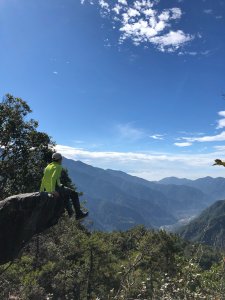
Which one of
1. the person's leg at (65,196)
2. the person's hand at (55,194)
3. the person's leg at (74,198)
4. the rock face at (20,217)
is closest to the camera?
the rock face at (20,217)

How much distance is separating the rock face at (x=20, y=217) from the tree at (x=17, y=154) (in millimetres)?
19007

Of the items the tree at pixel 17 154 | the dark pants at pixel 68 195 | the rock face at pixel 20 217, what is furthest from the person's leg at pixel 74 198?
the tree at pixel 17 154

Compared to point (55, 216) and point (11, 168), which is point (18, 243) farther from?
point (11, 168)

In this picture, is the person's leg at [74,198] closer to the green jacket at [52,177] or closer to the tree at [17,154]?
the green jacket at [52,177]

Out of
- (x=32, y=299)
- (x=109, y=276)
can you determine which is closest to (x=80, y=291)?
(x=109, y=276)

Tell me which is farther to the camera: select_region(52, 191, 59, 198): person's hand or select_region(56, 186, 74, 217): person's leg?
select_region(56, 186, 74, 217): person's leg

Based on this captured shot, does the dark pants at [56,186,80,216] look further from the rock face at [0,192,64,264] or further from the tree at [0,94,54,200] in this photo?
the tree at [0,94,54,200]

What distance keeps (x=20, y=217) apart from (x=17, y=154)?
21.4m

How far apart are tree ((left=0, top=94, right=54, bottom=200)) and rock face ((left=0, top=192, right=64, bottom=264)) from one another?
1901 centimetres

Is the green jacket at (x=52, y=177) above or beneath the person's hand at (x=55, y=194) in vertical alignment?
above

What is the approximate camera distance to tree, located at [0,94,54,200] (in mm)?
35594

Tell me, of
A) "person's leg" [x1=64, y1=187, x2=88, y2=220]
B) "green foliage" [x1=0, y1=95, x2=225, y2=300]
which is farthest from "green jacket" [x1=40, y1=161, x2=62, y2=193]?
"green foliage" [x1=0, y1=95, x2=225, y2=300]

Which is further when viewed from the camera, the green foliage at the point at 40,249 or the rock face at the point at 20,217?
the green foliage at the point at 40,249

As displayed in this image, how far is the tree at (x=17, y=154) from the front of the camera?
35.6 metres
